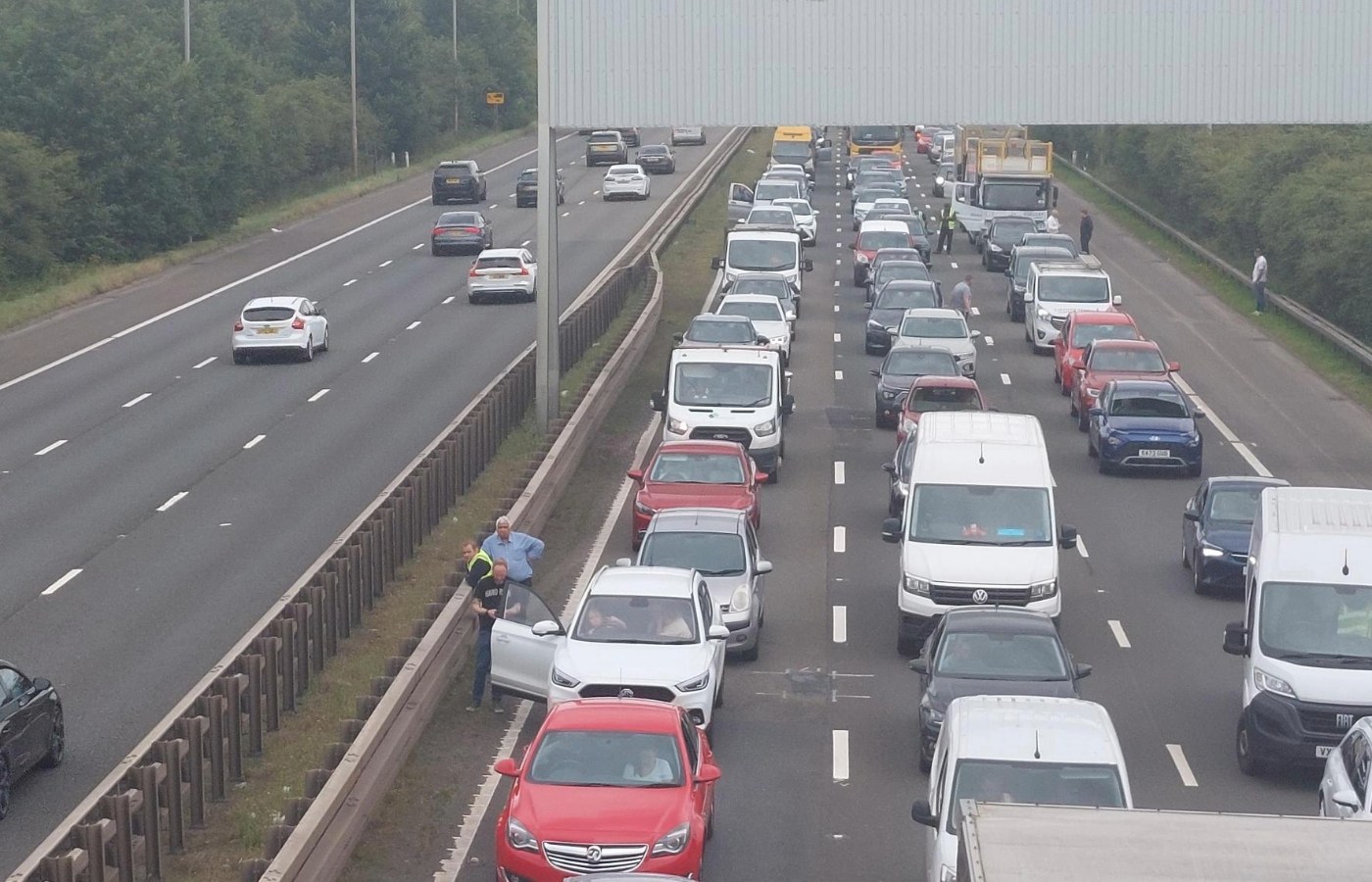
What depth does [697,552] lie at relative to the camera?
20250 mm

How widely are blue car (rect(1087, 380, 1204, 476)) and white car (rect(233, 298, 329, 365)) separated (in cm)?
1786

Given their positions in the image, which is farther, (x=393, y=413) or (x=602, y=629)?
(x=393, y=413)

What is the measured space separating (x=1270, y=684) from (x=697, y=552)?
21.5 ft

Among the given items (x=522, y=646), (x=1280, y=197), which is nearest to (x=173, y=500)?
(x=522, y=646)

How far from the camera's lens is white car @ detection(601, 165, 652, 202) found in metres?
73.9

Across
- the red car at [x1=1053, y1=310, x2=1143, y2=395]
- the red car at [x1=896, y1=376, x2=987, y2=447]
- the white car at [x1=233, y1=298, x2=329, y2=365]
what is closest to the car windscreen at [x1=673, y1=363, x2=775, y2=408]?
the red car at [x1=896, y1=376, x2=987, y2=447]

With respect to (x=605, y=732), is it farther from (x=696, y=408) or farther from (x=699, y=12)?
(x=699, y=12)

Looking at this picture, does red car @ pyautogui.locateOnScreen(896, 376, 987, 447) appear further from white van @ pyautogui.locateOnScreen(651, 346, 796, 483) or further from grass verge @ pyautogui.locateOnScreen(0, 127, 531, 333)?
grass verge @ pyautogui.locateOnScreen(0, 127, 531, 333)

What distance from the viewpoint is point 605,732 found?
44.0 ft

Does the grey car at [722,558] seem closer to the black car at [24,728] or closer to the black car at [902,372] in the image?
the black car at [24,728]

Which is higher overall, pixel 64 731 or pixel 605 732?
pixel 605 732

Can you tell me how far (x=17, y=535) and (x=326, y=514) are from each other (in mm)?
4062

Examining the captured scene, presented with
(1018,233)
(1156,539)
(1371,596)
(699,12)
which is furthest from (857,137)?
(1371,596)

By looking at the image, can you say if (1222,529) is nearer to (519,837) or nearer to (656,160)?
(519,837)
